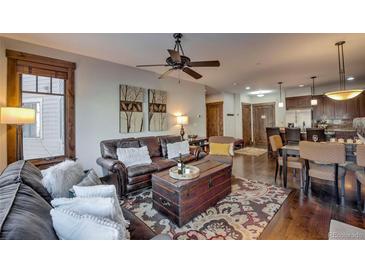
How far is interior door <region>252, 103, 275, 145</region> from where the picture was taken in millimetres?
8672

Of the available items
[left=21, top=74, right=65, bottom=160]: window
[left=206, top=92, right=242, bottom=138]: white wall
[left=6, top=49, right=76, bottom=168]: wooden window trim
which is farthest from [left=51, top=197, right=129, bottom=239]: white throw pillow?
[left=206, top=92, right=242, bottom=138]: white wall

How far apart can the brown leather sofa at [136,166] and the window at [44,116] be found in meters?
0.89

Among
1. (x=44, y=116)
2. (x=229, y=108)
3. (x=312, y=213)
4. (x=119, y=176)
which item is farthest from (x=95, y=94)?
A: (x=229, y=108)

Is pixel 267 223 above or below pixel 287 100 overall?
below

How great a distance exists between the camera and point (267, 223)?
83.7 inches

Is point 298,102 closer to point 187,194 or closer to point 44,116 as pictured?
point 187,194

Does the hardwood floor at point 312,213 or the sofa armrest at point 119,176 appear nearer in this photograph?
the hardwood floor at point 312,213

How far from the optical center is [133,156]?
3428 mm

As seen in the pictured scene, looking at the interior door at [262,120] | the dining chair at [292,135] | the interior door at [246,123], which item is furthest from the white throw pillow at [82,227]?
the interior door at [262,120]

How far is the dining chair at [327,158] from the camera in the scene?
8.36 feet

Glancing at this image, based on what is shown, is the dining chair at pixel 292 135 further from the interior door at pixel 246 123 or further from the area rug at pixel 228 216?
the interior door at pixel 246 123
